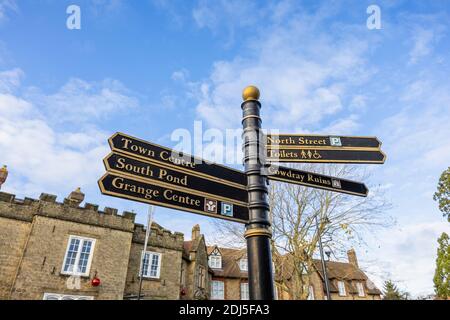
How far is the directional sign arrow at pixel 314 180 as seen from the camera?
3520mm

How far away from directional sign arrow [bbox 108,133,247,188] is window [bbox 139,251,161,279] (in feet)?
60.1

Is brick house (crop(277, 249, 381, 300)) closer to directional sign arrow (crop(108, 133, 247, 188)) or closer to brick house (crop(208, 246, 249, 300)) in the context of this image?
brick house (crop(208, 246, 249, 300))

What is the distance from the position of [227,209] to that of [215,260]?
28.6 m

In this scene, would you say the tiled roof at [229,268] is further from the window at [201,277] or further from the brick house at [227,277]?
the window at [201,277]

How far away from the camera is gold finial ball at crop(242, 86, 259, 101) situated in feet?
12.1

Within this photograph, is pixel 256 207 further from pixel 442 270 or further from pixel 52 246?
pixel 442 270

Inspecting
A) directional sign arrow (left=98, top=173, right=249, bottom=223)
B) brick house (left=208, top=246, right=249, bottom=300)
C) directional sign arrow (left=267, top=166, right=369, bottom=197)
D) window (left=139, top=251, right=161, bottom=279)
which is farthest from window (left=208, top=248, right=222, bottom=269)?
directional sign arrow (left=98, top=173, right=249, bottom=223)

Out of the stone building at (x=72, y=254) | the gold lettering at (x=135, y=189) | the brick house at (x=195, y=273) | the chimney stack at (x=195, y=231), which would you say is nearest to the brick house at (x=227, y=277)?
the brick house at (x=195, y=273)

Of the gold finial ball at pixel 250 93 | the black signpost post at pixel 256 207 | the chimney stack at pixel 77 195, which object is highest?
the chimney stack at pixel 77 195

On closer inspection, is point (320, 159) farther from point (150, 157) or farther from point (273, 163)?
point (150, 157)

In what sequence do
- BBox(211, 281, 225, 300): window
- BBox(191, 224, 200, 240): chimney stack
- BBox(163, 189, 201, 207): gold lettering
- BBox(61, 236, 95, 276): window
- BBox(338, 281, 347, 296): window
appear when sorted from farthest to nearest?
BBox(338, 281, 347, 296): window < BBox(191, 224, 200, 240): chimney stack < BBox(211, 281, 225, 300): window < BBox(61, 236, 95, 276): window < BBox(163, 189, 201, 207): gold lettering

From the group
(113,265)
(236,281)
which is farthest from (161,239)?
(236,281)

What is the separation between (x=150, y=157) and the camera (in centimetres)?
300
